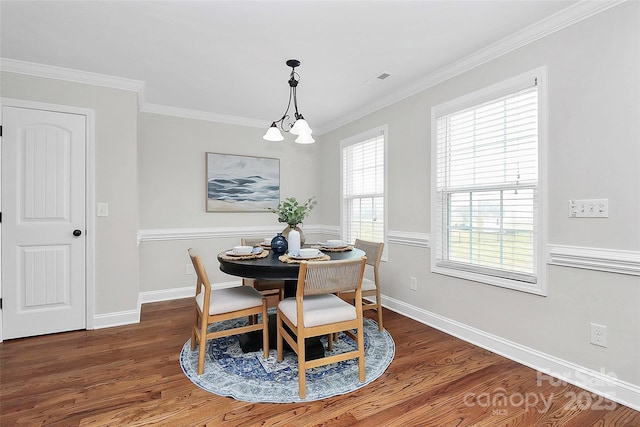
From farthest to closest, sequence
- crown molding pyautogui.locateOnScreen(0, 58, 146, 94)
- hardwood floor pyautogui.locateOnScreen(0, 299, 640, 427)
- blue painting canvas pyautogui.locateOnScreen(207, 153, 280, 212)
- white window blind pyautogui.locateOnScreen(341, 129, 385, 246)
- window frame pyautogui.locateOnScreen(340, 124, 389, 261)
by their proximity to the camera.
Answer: blue painting canvas pyautogui.locateOnScreen(207, 153, 280, 212) < white window blind pyautogui.locateOnScreen(341, 129, 385, 246) < window frame pyautogui.locateOnScreen(340, 124, 389, 261) < crown molding pyautogui.locateOnScreen(0, 58, 146, 94) < hardwood floor pyautogui.locateOnScreen(0, 299, 640, 427)

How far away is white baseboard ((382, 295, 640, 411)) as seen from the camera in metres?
1.86

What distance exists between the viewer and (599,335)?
1.96 meters

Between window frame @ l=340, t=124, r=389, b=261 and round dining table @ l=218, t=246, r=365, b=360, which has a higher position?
window frame @ l=340, t=124, r=389, b=261

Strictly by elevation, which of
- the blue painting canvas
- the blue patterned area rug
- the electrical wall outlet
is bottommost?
the blue patterned area rug

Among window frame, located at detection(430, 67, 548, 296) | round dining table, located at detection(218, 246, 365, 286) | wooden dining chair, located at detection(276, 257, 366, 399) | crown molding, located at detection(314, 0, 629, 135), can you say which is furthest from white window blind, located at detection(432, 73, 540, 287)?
round dining table, located at detection(218, 246, 365, 286)

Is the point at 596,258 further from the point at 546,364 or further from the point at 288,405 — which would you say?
the point at 288,405

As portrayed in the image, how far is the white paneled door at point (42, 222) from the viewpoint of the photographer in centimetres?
279

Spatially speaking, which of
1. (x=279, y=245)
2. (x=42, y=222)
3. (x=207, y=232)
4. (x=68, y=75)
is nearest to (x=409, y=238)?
(x=279, y=245)

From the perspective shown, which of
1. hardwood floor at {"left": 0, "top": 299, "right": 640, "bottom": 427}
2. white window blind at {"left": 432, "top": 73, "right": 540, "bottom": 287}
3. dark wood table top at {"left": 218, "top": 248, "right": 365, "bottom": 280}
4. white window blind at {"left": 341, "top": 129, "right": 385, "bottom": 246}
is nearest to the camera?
hardwood floor at {"left": 0, "top": 299, "right": 640, "bottom": 427}

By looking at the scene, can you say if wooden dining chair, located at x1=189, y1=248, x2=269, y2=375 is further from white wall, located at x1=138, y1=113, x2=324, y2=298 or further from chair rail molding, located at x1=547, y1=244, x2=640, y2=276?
chair rail molding, located at x1=547, y1=244, x2=640, y2=276

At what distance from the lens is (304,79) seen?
10.2 ft

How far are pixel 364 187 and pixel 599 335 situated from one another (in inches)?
106

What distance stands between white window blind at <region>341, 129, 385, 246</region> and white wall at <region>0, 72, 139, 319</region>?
259 cm

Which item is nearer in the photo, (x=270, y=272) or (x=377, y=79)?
(x=270, y=272)
